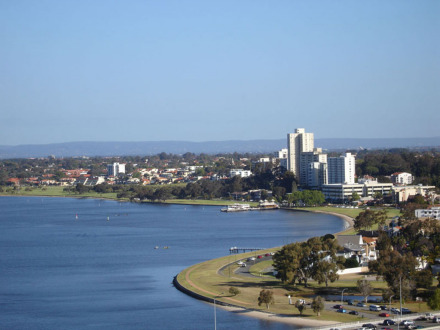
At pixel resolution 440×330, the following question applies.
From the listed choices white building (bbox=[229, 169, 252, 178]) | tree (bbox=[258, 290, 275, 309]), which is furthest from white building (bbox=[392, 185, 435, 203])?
tree (bbox=[258, 290, 275, 309])

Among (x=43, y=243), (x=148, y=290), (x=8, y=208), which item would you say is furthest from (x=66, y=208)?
(x=148, y=290)

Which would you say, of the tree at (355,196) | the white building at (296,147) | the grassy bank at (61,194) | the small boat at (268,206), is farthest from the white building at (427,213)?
the white building at (296,147)

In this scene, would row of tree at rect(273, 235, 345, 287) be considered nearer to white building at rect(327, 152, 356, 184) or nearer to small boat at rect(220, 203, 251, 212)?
small boat at rect(220, 203, 251, 212)

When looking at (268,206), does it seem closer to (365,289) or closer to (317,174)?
(317,174)

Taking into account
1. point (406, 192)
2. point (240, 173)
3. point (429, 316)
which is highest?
point (240, 173)

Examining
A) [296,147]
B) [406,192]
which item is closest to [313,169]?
[296,147]

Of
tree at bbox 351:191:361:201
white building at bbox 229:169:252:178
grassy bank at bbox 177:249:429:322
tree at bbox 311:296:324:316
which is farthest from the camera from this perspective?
white building at bbox 229:169:252:178
